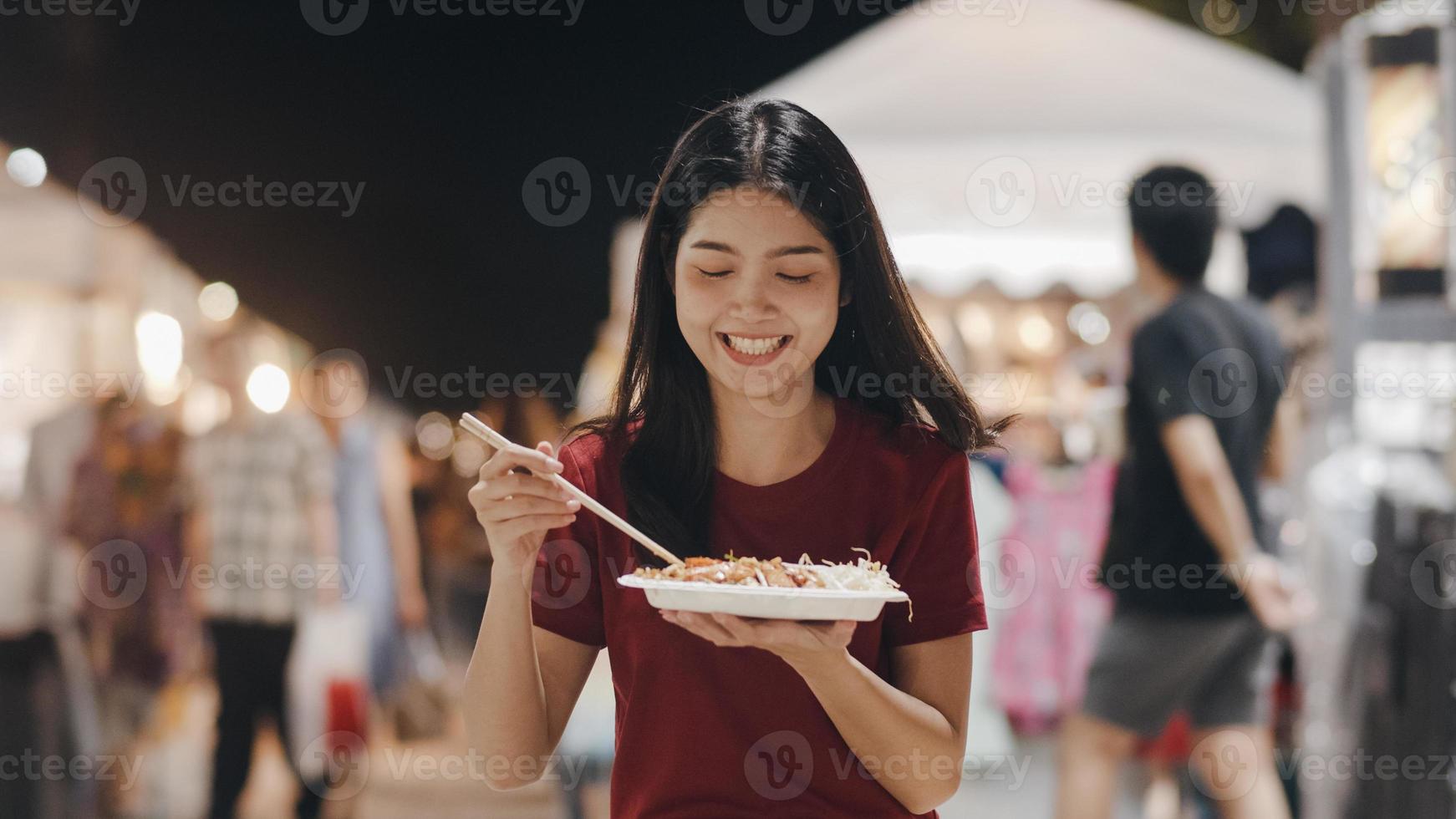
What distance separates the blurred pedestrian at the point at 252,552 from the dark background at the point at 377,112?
84 cm

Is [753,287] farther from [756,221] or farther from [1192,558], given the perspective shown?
[1192,558]

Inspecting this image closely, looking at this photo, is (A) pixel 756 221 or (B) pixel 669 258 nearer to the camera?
(A) pixel 756 221

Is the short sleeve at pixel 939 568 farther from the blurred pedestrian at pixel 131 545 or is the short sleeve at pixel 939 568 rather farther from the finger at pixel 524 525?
the blurred pedestrian at pixel 131 545

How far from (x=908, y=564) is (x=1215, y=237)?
210 centimetres

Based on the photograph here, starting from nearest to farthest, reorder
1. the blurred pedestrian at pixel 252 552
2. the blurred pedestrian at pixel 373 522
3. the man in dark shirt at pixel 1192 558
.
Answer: the man in dark shirt at pixel 1192 558 → the blurred pedestrian at pixel 252 552 → the blurred pedestrian at pixel 373 522

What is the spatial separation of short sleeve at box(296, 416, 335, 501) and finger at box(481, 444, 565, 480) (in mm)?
2903

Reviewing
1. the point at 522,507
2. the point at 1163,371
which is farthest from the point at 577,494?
the point at 1163,371

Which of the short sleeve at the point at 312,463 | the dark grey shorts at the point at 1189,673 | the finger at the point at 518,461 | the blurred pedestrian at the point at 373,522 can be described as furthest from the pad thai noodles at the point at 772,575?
the blurred pedestrian at the point at 373,522

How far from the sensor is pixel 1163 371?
116 inches

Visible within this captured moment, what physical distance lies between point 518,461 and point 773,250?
13.4 inches

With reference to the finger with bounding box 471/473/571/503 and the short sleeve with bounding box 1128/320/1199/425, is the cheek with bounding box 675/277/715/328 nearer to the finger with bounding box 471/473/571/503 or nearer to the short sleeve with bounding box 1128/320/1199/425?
the finger with bounding box 471/473/571/503

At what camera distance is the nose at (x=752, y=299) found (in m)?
1.29

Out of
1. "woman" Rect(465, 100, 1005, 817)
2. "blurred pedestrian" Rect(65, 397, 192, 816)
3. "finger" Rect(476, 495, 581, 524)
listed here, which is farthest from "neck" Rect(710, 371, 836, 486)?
"blurred pedestrian" Rect(65, 397, 192, 816)

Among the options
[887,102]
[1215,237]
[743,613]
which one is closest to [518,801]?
[887,102]
